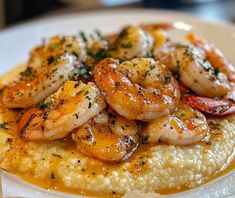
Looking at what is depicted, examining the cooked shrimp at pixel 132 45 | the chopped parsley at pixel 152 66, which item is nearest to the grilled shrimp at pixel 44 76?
the cooked shrimp at pixel 132 45

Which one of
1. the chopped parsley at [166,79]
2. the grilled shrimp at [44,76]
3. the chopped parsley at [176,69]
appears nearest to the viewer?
the chopped parsley at [166,79]

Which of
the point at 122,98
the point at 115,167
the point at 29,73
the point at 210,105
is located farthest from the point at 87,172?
the point at 29,73

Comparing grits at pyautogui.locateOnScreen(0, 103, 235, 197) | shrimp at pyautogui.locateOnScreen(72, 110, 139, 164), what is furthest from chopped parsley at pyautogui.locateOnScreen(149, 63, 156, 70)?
grits at pyautogui.locateOnScreen(0, 103, 235, 197)

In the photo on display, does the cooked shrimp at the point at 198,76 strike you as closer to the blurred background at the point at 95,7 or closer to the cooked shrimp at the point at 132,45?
the cooked shrimp at the point at 132,45

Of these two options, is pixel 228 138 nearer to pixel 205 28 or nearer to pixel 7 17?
pixel 205 28

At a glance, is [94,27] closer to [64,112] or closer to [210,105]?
[210,105]

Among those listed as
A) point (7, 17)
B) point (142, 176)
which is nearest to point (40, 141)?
point (142, 176)
